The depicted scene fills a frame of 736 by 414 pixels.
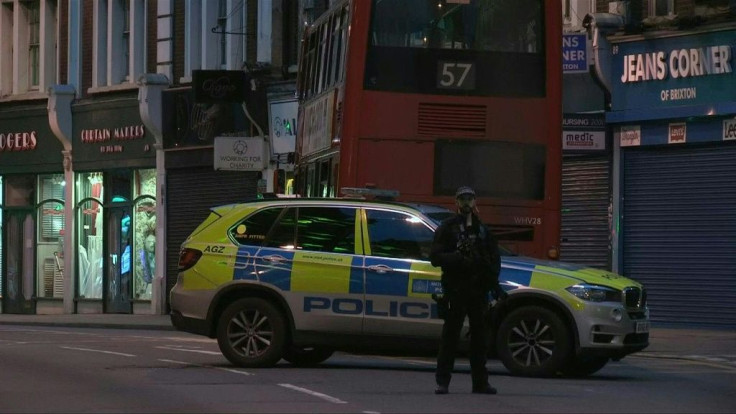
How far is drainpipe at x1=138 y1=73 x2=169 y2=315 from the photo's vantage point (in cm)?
3719

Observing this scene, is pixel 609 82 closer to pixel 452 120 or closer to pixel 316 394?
pixel 452 120

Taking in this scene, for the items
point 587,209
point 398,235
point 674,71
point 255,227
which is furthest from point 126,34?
point 398,235

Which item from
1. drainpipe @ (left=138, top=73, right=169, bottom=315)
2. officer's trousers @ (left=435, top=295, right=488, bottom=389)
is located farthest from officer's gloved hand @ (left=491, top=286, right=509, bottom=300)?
drainpipe @ (left=138, top=73, right=169, bottom=315)

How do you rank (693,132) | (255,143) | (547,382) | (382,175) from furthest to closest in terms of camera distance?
(255,143) → (693,132) → (382,175) → (547,382)

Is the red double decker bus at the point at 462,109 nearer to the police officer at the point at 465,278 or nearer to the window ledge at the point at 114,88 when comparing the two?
the police officer at the point at 465,278

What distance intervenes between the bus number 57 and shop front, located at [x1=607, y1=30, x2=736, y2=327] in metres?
7.09

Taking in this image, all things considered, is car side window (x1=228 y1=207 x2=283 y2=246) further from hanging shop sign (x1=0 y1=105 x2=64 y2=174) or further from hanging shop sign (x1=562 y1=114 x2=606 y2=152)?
hanging shop sign (x1=0 y1=105 x2=64 y2=174)

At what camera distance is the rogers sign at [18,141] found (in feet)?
136

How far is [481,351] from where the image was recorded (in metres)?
14.0

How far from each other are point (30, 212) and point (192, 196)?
651cm

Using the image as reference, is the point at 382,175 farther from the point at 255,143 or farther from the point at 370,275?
the point at 255,143

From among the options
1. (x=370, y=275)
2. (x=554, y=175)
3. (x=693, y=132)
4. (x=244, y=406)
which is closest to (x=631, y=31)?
(x=693, y=132)

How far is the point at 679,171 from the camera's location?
87.0ft

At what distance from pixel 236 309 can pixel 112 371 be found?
139 cm
